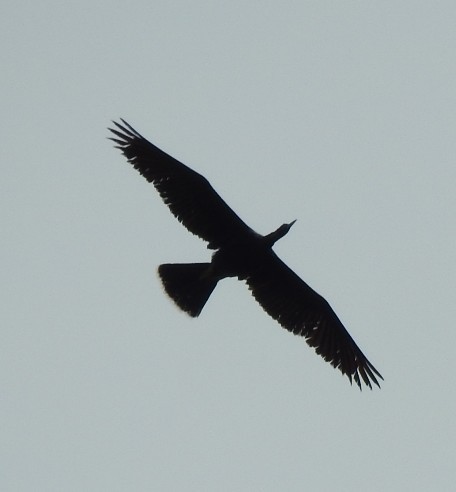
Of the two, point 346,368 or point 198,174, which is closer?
point 198,174

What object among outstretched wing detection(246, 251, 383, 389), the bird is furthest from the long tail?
outstretched wing detection(246, 251, 383, 389)

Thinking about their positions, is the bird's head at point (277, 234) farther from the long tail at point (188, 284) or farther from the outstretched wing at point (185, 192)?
the long tail at point (188, 284)

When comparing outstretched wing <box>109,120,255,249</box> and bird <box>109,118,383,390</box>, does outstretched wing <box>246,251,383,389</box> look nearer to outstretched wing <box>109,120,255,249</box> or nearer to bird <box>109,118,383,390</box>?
bird <box>109,118,383,390</box>

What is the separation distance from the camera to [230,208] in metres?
12.4

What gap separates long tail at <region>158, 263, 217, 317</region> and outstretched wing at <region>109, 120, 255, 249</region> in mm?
394

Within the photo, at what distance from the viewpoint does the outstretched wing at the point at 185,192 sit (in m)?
12.1

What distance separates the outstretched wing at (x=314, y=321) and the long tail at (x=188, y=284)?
2.24ft

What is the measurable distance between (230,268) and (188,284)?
1.86 ft

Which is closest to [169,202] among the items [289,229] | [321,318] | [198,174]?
[198,174]

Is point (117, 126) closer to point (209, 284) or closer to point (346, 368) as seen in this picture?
point (209, 284)

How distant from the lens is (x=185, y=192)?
1230 centimetres

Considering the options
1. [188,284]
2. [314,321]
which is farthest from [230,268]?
[314,321]

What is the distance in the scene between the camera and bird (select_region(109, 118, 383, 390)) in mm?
12188

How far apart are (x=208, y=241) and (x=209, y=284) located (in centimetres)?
57
